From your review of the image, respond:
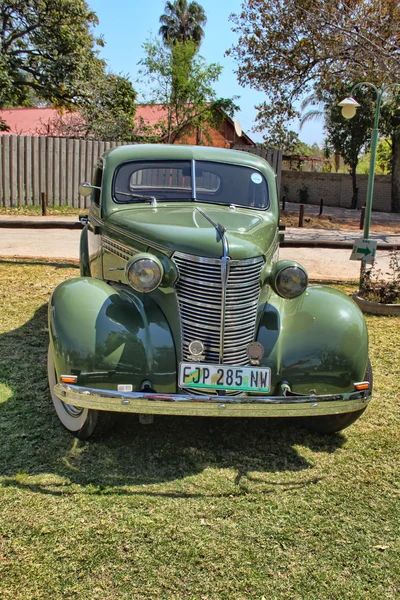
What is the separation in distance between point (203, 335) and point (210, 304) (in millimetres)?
202

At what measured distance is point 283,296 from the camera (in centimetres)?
373

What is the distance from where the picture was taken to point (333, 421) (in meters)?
3.85

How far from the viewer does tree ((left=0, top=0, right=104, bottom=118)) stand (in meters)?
22.1

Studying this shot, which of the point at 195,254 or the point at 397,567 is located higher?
the point at 195,254

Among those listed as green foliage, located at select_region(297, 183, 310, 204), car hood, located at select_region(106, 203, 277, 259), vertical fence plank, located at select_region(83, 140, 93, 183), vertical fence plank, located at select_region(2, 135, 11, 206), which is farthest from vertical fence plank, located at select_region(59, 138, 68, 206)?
green foliage, located at select_region(297, 183, 310, 204)

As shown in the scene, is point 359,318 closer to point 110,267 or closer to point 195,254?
point 195,254

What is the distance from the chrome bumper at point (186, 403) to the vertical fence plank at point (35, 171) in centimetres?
1436

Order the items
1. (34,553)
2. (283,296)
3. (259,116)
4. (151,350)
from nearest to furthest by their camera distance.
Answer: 1. (34,553)
2. (151,350)
3. (283,296)
4. (259,116)

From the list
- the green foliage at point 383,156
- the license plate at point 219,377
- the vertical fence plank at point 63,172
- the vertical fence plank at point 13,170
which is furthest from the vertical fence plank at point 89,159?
the green foliage at point 383,156

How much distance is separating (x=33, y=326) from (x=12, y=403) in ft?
6.56

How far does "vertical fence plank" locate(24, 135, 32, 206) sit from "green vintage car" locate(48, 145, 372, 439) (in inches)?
527

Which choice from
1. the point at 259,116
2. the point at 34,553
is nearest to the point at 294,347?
the point at 34,553

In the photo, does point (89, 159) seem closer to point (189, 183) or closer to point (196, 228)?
point (189, 183)

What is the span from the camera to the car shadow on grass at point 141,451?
3.21 m
